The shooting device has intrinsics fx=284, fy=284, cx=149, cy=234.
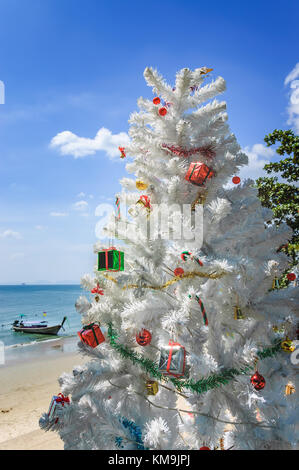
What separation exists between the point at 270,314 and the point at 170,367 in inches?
38.2

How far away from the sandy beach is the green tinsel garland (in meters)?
3.43

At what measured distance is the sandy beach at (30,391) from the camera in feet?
16.4

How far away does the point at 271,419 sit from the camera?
2.16 metres

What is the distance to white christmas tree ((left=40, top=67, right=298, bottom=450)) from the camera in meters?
2.09

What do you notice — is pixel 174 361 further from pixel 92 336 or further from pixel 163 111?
pixel 163 111

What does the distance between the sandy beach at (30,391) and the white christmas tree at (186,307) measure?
323 cm

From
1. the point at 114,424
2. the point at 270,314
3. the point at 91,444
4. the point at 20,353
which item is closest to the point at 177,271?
the point at 270,314

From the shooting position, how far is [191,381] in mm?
2148

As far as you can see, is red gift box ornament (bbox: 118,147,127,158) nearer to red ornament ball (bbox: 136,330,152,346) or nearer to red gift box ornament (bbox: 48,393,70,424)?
red ornament ball (bbox: 136,330,152,346)

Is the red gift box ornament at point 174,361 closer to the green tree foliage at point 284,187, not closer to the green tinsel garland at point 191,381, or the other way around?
the green tinsel garland at point 191,381

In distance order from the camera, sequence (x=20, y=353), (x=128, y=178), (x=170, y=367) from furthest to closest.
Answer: (x=20, y=353)
(x=128, y=178)
(x=170, y=367)

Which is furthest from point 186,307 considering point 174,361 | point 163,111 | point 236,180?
point 163,111

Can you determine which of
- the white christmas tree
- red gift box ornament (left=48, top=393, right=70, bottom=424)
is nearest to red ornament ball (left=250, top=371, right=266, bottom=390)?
the white christmas tree

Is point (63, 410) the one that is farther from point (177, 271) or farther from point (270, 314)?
point (270, 314)
